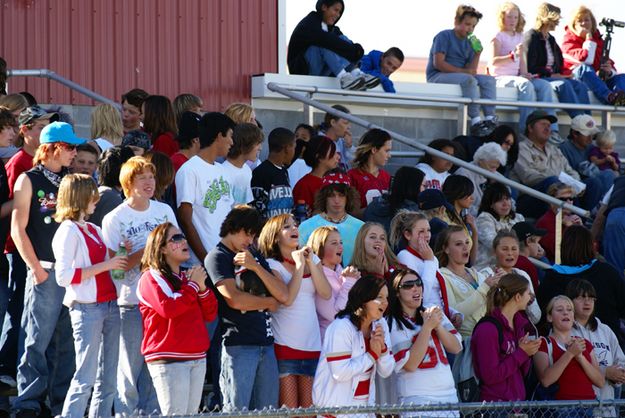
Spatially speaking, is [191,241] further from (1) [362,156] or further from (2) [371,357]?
(1) [362,156]

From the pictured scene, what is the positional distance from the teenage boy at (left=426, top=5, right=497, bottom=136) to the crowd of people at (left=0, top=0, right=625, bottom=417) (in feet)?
11.2

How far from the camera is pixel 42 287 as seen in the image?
25.4ft

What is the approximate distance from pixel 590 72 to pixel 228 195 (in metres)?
7.47

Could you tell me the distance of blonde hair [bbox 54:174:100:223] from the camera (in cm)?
750

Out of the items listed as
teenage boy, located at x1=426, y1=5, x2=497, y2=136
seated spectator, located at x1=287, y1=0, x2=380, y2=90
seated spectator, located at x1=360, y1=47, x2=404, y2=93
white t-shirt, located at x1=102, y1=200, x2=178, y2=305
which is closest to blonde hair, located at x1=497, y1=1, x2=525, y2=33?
teenage boy, located at x1=426, y1=5, x2=497, y2=136

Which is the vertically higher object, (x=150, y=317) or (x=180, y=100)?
(x=180, y=100)

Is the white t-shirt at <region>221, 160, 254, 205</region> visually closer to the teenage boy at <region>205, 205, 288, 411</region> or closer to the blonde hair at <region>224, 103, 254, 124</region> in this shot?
the blonde hair at <region>224, 103, 254, 124</region>

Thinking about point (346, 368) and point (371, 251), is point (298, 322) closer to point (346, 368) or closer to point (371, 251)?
point (346, 368)

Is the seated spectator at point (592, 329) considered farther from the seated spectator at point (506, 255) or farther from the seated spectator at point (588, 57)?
the seated spectator at point (588, 57)

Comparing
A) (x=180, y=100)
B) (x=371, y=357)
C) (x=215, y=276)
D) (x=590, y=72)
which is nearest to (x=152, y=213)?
(x=215, y=276)

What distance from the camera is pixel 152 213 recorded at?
7.85 m

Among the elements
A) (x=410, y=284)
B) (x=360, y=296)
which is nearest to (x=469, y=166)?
(x=410, y=284)

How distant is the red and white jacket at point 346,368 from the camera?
292 inches

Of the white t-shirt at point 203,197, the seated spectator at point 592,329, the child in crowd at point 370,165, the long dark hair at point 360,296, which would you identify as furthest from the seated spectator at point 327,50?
the long dark hair at point 360,296
